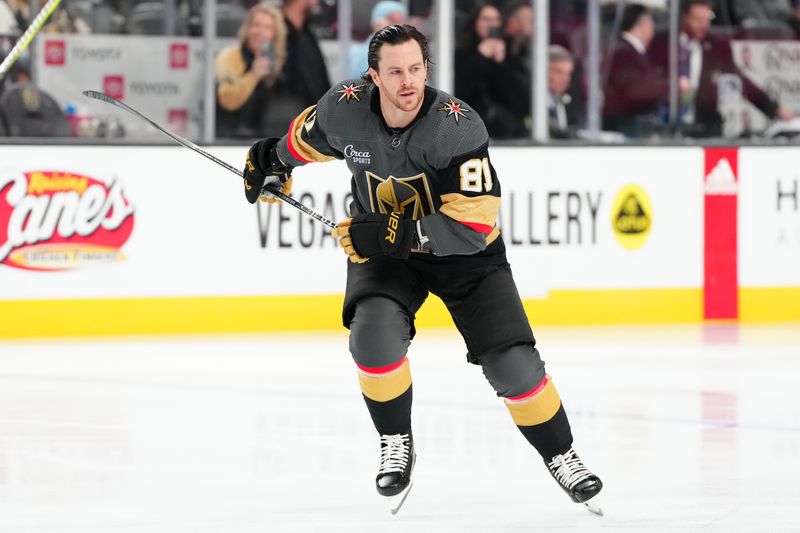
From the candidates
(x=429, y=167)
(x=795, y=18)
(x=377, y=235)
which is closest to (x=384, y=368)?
(x=377, y=235)

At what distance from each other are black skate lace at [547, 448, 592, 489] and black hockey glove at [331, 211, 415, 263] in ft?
2.00

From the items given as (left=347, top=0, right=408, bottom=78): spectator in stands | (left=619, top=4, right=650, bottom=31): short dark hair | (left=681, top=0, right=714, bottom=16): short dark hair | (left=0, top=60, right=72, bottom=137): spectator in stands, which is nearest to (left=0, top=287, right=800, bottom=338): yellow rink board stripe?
(left=0, top=60, right=72, bottom=137): spectator in stands

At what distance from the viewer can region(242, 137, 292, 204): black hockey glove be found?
13.1ft

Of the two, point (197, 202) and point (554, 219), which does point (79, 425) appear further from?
point (554, 219)

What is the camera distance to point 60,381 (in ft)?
19.6

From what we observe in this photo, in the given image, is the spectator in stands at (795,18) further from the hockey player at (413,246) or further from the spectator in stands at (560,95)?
the hockey player at (413,246)

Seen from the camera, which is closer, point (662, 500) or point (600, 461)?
point (662, 500)

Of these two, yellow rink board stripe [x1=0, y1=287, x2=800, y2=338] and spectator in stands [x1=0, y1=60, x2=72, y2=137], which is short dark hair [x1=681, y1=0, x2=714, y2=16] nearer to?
yellow rink board stripe [x1=0, y1=287, x2=800, y2=338]

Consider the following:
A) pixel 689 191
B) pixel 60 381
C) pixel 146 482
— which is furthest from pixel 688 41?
pixel 146 482

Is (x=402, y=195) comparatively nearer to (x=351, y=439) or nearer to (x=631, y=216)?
(x=351, y=439)

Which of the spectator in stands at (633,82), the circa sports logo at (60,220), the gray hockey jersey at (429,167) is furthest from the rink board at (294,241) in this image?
the gray hockey jersey at (429,167)

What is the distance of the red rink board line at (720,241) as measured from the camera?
8070 millimetres

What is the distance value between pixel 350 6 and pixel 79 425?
138 inches

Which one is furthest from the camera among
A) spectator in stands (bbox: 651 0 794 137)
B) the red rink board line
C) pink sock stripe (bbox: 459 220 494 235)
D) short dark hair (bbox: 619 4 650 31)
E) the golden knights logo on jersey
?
spectator in stands (bbox: 651 0 794 137)
